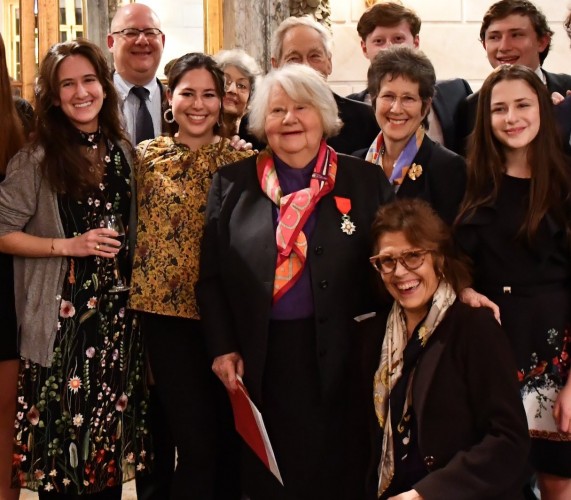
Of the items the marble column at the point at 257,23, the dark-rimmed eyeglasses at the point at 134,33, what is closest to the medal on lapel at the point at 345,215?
the dark-rimmed eyeglasses at the point at 134,33

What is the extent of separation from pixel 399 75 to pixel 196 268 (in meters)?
Result: 0.99

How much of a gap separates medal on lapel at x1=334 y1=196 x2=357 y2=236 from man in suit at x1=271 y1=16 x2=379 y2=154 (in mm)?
783

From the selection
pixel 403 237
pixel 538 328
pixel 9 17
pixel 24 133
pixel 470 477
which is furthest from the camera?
pixel 9 17

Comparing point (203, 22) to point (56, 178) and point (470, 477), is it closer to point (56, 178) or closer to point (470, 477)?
point (56, 178)

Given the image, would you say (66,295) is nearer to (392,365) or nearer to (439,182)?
(392,365)

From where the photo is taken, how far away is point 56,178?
2924 millimetres

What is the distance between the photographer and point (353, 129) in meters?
3.56

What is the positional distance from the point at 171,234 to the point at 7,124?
0.70 metres

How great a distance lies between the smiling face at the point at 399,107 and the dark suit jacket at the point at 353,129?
1.22 ft

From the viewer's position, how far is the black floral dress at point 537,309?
275 cm

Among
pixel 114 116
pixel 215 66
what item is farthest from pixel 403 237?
pixel 114 116

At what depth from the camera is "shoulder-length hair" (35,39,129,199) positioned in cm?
294

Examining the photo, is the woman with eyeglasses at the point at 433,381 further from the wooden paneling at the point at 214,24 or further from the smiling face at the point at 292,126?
the wooden paneling at the point at 214,24

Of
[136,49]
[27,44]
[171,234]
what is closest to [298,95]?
[171,234]
